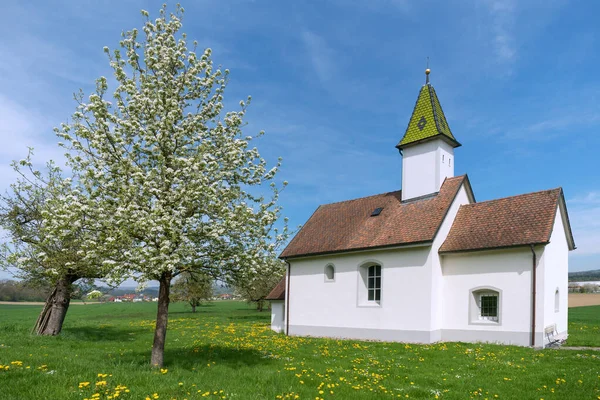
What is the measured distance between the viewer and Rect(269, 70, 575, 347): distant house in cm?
1800

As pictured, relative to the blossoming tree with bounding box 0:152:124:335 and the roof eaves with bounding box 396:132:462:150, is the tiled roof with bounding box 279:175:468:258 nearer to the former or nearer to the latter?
the roof eaves with bounding box 396:132:462:150

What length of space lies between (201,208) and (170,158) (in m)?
1.48

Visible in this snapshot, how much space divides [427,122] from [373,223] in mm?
6204

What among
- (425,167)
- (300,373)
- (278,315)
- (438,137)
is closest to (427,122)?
(438,137)

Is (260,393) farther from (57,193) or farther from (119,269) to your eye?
(57,193)

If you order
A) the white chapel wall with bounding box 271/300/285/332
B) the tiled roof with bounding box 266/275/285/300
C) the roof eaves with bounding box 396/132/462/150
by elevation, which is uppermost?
the roof eaves with bounding box 396/132/462/150

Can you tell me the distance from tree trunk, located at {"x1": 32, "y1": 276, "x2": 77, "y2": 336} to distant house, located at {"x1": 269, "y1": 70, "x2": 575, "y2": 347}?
457 inches

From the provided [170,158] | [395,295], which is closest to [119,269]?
[170,158]

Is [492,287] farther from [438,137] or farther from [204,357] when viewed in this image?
[204,357]

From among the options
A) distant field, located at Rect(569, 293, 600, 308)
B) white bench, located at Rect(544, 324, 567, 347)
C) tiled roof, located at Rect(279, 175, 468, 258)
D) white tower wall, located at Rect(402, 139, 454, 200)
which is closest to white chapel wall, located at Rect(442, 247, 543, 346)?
white bench, located at Rect(544, 324, 567, 347)

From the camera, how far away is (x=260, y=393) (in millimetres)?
8586

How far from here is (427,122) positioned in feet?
76.9

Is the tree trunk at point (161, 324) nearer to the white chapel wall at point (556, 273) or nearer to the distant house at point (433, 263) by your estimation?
the distant house at point (433, 263)

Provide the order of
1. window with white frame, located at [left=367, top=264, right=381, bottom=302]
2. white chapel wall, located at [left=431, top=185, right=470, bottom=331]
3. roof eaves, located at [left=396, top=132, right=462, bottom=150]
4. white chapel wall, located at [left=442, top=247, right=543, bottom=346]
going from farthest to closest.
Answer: roof eaves, located at [left=396, top=132, right=462, bottom=150], window with white frame, located at [left=367, top=264, right=381, bottom=302], white chapel wall, located at [left=431, top=185, right=470, bottom=331], white chapel wall, located at [left=442, top=247, right=543, bottom=346]
